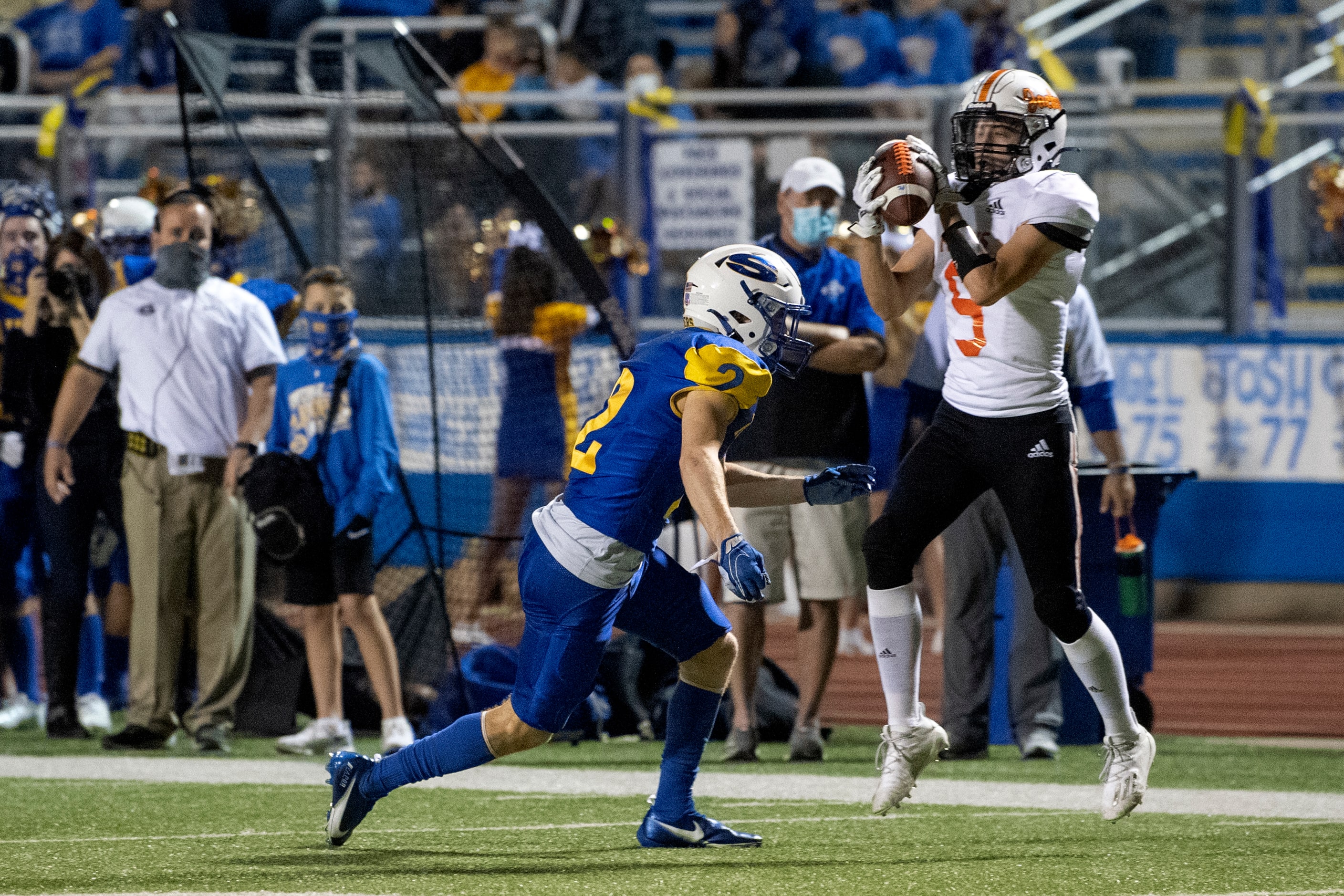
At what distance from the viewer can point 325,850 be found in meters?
5.50

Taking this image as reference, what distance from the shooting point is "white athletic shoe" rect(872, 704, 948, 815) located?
18.8 ft

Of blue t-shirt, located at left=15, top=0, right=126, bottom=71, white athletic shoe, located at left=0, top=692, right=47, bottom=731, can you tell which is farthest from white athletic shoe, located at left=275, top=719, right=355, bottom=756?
blue t-shirt, located at left=15, top=0, right=126, bottom=71

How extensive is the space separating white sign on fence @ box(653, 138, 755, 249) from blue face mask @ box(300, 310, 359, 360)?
4.10 meters

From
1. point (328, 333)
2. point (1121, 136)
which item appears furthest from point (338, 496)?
point (1121, 136)

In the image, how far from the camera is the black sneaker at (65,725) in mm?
8656

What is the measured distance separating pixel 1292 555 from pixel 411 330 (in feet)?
20.2

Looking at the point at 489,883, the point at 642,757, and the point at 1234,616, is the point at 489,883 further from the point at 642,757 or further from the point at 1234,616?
the point at 1234,616

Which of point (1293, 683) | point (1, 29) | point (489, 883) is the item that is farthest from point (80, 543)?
point (1, 29)

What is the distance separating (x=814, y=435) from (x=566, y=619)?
3025mm

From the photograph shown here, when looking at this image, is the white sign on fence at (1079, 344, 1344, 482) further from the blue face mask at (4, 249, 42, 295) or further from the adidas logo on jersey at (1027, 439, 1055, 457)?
the adidas logo on jersey at (1027, 439, 1055, 457)

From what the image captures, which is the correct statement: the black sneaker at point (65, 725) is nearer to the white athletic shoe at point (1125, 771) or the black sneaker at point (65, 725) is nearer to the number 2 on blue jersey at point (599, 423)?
the number 2 on blue jersey at point (599, 423)

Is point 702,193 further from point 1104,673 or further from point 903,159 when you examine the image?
point 1104,673

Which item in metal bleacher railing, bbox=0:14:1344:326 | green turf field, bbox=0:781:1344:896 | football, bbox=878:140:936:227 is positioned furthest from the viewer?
metal bleacher railing, bbox=0:14:1344:326

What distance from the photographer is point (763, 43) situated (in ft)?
47.8
